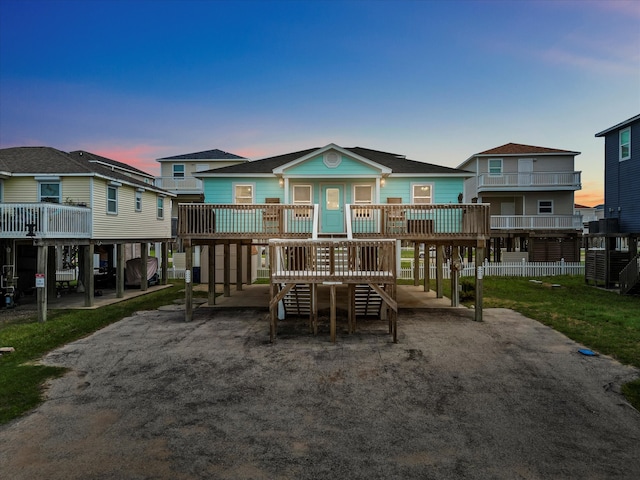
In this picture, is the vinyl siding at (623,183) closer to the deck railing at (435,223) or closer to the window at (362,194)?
the deck railing at (435,223)

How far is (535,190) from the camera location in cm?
3025

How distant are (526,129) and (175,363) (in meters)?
38.4

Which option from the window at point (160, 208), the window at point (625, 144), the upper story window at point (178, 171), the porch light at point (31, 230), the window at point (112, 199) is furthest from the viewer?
the upper story window at point (178, 171)

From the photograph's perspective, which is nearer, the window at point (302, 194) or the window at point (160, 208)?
the window at point (302, 194)

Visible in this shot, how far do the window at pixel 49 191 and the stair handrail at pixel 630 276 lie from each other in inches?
1103

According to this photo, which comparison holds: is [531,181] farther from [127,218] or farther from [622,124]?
[127,218]

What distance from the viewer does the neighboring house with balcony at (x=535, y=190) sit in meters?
Answer: 29.0

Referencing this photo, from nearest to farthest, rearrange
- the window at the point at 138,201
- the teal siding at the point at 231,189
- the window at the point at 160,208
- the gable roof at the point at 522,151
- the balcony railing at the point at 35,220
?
the balcony railing at the point at 35,220, the teal siding at the point at 231,189, the window at the point at 138,201, the window at the point at 160,208, the gable roof at the point at 522,151

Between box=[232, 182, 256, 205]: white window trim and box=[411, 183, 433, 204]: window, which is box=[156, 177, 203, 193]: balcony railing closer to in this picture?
box=[232, 182, 256, 205]: white window trim

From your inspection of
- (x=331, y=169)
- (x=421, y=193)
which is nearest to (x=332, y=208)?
(x=331, y=169)

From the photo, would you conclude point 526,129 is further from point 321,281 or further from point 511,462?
point 511,462

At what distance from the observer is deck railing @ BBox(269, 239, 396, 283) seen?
11.3m

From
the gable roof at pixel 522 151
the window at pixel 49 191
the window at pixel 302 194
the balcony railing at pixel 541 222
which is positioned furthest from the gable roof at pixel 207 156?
the balcony railing at pixel 541 222

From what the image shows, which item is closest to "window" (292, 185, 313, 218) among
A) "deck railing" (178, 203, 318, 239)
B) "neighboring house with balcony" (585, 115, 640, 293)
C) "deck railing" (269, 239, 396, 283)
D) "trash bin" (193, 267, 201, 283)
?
"deck railing" (178, 203, 318, 239)
